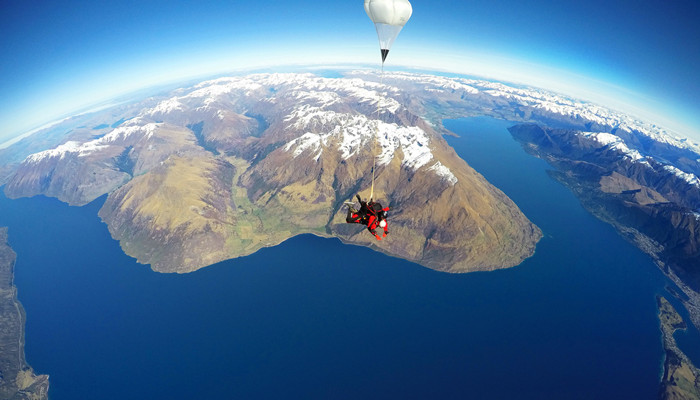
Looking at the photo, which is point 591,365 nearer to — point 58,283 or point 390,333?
point 390,333

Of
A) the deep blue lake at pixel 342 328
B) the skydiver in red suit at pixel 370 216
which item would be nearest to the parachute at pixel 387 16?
the skydiver in red suit at pixel 370 216

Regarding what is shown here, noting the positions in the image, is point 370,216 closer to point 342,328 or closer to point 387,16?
point 387,16

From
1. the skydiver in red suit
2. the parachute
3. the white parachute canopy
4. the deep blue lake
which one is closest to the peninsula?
the deep blue lake

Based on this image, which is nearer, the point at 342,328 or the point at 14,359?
the point at 14,359

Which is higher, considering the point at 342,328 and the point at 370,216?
the point at 370,216

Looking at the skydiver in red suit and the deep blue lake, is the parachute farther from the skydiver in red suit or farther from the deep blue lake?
the deep blue lake

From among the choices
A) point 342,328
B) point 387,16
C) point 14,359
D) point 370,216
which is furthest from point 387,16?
point 14,359
